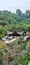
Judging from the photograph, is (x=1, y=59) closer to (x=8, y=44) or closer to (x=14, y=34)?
(x=8, y=44)

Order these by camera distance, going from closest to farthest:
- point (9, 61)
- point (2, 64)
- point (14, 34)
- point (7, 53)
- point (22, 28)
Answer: point (2, 64), point (9, 61), point (7, 53), point (14, 34), point (22, 28)

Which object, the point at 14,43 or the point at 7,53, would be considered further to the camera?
the point at 14,43

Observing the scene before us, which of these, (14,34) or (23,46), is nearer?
(23,46)

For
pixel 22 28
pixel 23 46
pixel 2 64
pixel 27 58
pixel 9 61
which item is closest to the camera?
pixel 27 58

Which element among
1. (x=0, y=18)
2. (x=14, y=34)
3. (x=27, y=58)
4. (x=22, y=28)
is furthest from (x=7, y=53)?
(x=0, y=18)

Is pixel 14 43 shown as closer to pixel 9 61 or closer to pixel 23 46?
pixel 23 46

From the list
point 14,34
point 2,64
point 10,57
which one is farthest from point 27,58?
point 14,34

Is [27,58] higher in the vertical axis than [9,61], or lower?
higher

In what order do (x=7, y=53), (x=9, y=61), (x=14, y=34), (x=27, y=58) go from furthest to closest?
(x=14, y=34), (x=7, y=53), (x=9, y=61), (x=27, y=58)

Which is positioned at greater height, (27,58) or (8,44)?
(27,58)
